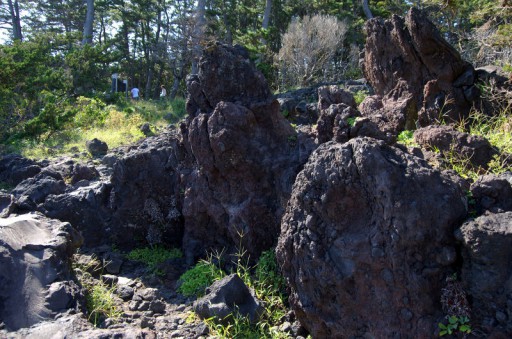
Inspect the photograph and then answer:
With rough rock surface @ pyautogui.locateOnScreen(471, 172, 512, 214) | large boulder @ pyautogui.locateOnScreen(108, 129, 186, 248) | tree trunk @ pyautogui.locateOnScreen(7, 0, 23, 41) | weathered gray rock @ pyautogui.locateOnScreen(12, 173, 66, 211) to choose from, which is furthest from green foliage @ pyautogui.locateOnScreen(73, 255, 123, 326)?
tree trunk @ pyautogui.locateOnScreen(7, 0, 23, 41)

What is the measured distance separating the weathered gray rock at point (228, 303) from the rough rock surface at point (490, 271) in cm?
189

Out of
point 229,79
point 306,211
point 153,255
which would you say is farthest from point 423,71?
point 153,255

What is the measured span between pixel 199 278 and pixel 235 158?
136 cm

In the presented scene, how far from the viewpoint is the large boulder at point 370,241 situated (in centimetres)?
339

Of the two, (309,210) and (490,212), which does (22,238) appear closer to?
(309,210)

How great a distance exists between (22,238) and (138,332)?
69.9 inches

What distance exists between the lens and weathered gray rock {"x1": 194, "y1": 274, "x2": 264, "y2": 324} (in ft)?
14.0

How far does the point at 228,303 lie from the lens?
14.3 feet

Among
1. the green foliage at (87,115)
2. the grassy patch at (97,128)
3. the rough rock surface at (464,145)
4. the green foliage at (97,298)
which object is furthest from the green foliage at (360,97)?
the green foliage at (87,115)

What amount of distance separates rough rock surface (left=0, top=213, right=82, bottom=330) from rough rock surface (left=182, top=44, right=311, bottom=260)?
1522 millimetres

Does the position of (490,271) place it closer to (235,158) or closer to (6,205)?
(235,158)

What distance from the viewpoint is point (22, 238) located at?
4570mm

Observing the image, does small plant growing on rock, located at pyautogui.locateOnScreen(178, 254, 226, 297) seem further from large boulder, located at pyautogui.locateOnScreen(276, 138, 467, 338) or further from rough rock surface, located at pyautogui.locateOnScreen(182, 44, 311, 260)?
large boulder, located at pyautogui.locateOnScreen(276, 138, 467, 338)

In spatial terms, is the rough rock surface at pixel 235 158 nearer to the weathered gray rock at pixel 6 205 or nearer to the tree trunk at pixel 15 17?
the weathered gray rock at pixel 6 205
